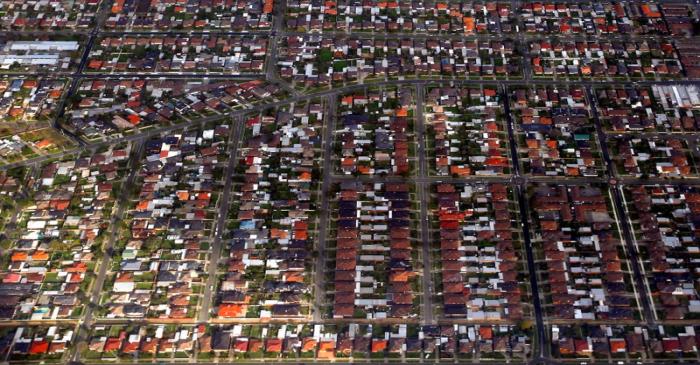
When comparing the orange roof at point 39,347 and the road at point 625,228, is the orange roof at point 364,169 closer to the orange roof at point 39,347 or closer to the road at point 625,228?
the road at point 625,228

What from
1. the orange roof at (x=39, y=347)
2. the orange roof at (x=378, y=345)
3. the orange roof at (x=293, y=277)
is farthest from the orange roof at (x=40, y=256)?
the orange roof at (x=378, y=345)

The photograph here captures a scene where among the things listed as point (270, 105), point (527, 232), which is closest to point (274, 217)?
point (270, 105)

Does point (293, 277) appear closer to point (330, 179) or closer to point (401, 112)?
point (330, 179)

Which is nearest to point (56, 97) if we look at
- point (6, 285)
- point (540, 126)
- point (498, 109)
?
point (6, 285)

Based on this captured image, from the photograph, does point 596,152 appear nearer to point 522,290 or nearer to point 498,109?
point 498,109


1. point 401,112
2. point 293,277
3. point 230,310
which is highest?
point 401,112

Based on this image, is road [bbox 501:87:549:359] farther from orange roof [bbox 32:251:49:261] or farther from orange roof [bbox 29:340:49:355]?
orange roof [bbox 32:251:49:261]

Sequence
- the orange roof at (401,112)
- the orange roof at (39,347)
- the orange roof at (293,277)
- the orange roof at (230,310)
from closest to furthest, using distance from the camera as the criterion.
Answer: the orange roof at (39,347), the orange roof at (230,310), the orange roof at (293,277), the orange roof at (401,112)
